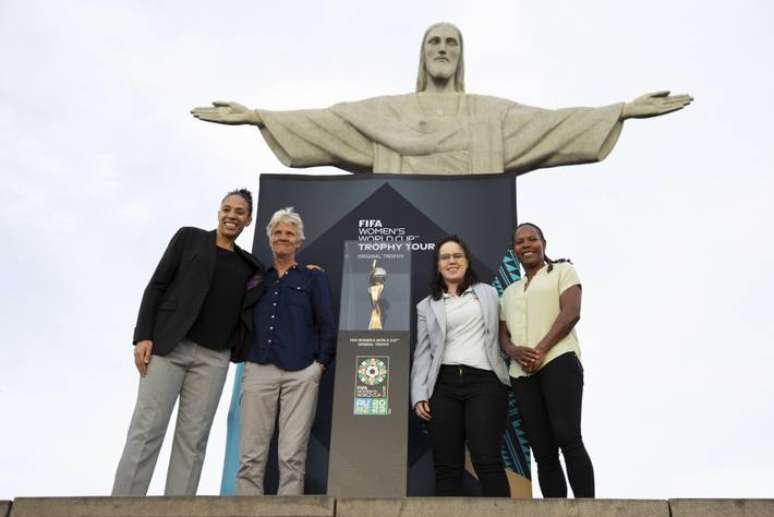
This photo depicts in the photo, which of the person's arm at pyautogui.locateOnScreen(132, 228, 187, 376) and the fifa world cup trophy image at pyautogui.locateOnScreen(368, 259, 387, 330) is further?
the fifa world cup trophy image at pyautogui.locateOnScreen(368, 259, 387, 330)

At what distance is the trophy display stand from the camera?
18.2 ft

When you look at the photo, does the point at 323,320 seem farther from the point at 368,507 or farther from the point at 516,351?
the point at 368,507

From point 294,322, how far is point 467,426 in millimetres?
1395

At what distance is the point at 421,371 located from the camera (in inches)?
233

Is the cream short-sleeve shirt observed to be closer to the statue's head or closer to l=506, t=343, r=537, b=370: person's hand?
l=506, t=343, r=537, b=370: person's hand

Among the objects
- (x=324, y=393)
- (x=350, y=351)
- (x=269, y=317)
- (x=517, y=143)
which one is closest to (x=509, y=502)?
(x=350, y=351)

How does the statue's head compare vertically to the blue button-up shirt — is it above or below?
above

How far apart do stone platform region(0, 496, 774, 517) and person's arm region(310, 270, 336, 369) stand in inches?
58.8

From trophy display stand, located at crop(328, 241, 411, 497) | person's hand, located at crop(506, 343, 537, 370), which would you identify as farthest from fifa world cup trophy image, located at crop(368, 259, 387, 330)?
person's hand, located at crop(506, 343, 537, 370)

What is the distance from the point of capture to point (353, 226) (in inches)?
313

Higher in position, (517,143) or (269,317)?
(517,143)

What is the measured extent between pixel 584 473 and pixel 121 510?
2.60 m

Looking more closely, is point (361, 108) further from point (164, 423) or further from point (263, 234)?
point (164, 423)

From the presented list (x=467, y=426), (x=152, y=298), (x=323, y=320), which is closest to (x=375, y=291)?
(x=323, y=320)
